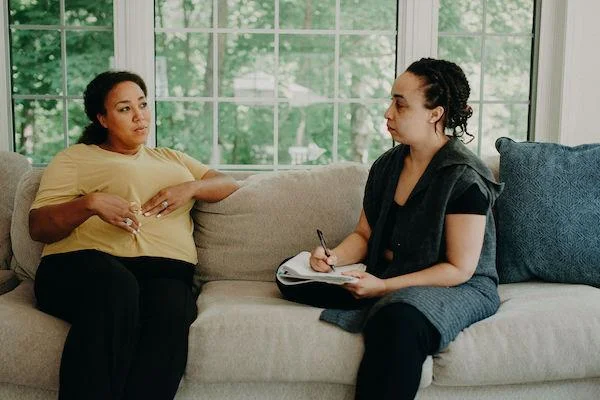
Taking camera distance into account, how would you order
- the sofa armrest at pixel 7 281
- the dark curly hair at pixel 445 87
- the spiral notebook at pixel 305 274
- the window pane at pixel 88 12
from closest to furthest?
the spiral notebook at pixel 305 274 < the dark curly hair at pixel 445 87 < the sofa armrest at pixel 7 281 < the window pane at pixel 88 12

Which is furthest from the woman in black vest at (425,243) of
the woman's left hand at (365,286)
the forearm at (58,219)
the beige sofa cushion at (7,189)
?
the beige sofa cushion at (7,189)

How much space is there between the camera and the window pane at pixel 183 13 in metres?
3.30

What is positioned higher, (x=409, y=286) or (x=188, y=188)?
(x=188, y=188)

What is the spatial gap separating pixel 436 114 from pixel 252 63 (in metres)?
1.43

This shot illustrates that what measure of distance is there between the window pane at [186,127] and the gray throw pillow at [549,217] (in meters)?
1.50

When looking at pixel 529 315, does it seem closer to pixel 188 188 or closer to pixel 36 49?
pixel 188 188

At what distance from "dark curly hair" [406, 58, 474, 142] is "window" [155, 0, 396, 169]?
4.08ft

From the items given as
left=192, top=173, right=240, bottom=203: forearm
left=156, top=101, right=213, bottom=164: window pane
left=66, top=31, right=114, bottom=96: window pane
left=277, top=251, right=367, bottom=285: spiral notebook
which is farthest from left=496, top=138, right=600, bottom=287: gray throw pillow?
left=66, top=31, right=114, bottom=96: window pane

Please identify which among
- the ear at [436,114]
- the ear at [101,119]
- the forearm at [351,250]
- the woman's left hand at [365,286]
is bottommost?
the woman's left hand at [365,286]

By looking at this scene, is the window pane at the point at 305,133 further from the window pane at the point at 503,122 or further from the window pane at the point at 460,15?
the window pane at the point at 503,122

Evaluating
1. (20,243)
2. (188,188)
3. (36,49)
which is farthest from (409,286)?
(36,49)

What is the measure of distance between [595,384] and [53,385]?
1.59m

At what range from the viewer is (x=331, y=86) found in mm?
3385

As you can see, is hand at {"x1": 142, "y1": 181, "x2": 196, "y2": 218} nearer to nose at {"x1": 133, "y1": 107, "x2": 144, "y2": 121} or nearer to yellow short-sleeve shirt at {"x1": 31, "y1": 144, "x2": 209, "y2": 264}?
yellow short-sleeve shirt at {"x1": 31, "y1": 144, "x2": 209, "y2": 264}
